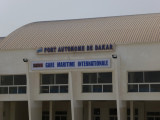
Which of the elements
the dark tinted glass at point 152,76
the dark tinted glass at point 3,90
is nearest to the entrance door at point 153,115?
the dark tinted glass at point 152,76

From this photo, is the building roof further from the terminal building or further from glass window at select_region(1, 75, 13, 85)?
glass window at select_region(1, 75, 13, 85)

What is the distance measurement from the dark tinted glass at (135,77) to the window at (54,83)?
7015 millimetres

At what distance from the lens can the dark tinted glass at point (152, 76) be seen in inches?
1499

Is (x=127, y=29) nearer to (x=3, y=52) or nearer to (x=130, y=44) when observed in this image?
(x=130, y=44)

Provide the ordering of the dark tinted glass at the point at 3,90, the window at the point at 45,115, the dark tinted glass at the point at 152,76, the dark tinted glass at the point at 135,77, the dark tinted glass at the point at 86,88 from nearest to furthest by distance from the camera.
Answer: the dark tinted glass at the point at 152,76
the dark tinted glass at the point at 135,77
the dark tinted glass at the point at 86,88
the dark tinted glass at the point at 3,90
the window at the point at 45,115

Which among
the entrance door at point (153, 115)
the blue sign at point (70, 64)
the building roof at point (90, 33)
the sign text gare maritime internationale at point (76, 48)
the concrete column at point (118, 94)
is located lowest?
the entrance door at point (153, 115)

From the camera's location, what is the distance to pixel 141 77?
38.6 meters

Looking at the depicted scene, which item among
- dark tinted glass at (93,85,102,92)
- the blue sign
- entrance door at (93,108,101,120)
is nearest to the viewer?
the blue sign

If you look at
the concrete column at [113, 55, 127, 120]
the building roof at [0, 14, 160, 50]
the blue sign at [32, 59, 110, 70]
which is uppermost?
the building roof at [0, 14, 160, 50]

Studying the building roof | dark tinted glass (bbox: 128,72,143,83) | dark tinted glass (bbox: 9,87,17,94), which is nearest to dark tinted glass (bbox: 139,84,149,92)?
dark tinted glass (bbox: 128,72,143,83)

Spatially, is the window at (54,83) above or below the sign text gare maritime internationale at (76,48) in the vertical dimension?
below

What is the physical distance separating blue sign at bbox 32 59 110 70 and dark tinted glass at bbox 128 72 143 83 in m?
2.60

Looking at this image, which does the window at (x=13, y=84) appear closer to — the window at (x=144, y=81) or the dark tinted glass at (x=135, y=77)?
the dark tinted glass at (x=135, y=77)

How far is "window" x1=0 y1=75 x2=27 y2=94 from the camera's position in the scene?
4266 cm
